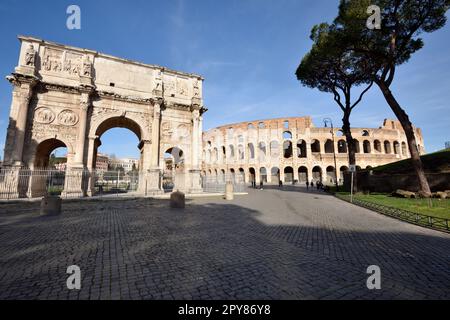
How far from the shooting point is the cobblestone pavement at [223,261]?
2.61 m

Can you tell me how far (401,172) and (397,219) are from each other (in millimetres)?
12471

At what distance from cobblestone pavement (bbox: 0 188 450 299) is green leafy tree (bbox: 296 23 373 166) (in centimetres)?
1445

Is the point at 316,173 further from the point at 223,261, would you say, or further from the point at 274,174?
the point at 223,261

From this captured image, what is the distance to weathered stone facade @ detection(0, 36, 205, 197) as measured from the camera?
43.7 ft

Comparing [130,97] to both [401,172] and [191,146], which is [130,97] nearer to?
[191,146]

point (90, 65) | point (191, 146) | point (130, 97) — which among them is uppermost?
point (90, 65)

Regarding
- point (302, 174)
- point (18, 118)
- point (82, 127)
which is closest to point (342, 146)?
point (302, 174)

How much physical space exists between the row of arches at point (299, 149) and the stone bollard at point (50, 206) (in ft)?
104

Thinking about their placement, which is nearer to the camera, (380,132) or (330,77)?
(330,77)

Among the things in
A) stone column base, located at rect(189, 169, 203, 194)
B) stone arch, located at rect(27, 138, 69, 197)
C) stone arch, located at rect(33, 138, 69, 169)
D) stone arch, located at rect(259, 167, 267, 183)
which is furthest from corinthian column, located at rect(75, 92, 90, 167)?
stone arch, located at rect(259, 167, 267, 183)

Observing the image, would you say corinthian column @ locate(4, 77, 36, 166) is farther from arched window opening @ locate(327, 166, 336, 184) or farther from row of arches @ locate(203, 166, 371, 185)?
arched window opening @ locate(327, 166, 336, 184)

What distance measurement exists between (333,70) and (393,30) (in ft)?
15.9

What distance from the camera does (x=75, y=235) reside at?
5.20 metres
